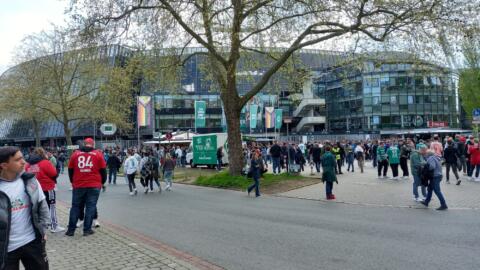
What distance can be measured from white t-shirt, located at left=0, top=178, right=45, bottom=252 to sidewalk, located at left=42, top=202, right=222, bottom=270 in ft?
7.28

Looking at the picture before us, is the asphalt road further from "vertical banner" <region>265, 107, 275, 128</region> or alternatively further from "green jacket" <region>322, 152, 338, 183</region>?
"vertical banner" <region>265, 107, 275, 128</region>

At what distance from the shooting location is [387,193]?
545 inches

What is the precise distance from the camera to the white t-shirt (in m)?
3.76

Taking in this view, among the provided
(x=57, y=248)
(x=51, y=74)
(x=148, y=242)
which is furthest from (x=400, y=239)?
(x=51, y=74)

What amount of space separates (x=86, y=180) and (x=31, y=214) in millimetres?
4494

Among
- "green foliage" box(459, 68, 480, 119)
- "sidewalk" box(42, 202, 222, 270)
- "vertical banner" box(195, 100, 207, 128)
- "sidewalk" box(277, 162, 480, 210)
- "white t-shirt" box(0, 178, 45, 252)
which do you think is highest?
"green foliage" box(459, 68, 480, 119)

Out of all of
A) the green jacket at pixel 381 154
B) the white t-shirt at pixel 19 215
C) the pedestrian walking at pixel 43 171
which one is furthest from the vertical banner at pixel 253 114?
the white t-shirt at pixel 19 215

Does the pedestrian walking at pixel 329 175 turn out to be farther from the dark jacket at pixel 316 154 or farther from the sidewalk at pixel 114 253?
the dark jacket at pixel 316 154

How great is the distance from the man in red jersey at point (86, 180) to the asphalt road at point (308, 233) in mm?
1226

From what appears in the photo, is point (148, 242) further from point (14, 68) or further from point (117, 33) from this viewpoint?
point (14, 68)

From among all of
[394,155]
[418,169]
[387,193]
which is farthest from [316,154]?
[418,169]

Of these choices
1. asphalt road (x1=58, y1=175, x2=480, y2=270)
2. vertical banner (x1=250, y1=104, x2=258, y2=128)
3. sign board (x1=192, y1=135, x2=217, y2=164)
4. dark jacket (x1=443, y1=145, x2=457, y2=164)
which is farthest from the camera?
vertical banner (x1=250, y1=104, x2=258, y2=128)

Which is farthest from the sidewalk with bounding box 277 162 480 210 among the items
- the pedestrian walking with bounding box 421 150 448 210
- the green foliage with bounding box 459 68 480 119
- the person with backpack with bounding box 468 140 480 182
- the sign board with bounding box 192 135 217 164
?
the green foliage with bounding box 459 68 480 119

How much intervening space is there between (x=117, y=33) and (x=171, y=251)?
1260cm
